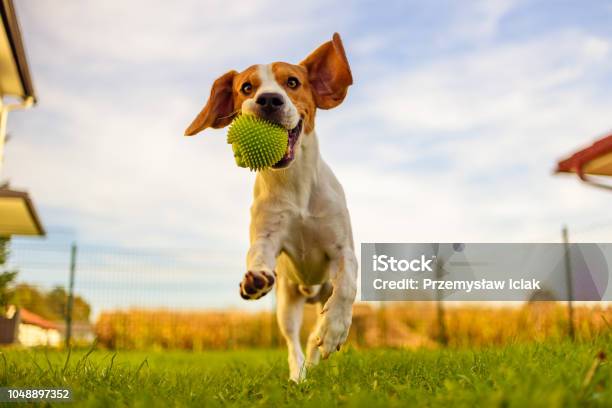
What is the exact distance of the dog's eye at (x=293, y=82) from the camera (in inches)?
160

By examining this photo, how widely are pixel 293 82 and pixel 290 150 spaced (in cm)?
48

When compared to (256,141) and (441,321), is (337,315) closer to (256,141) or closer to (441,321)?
(256,141)

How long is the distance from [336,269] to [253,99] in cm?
131

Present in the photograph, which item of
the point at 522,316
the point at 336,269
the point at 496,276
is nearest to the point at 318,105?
the point at 336,269

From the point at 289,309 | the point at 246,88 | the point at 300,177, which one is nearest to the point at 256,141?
the point at 246,88

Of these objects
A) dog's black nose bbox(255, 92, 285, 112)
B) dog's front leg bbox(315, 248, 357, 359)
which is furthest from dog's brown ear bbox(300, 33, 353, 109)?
dog's front leg bbox(315, 248, 357, 359)

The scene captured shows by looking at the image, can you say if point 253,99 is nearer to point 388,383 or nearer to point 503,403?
point 388,383

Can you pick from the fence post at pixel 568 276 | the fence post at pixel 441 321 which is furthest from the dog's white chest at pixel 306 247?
the fence post at pixel 441 321

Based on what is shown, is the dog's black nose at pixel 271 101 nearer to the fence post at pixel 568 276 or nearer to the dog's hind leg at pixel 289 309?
the dog's hind leg at pixel 289 309

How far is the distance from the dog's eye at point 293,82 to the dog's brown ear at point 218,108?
494 millimetres

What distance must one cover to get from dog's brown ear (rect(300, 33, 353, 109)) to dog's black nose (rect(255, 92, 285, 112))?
0.66 meters

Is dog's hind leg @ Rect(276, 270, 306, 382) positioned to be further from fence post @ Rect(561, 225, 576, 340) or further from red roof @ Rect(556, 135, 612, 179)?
fence post @ Rect(561, 225, 576, 340)

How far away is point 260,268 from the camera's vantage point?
3.57m

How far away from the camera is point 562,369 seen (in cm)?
300
